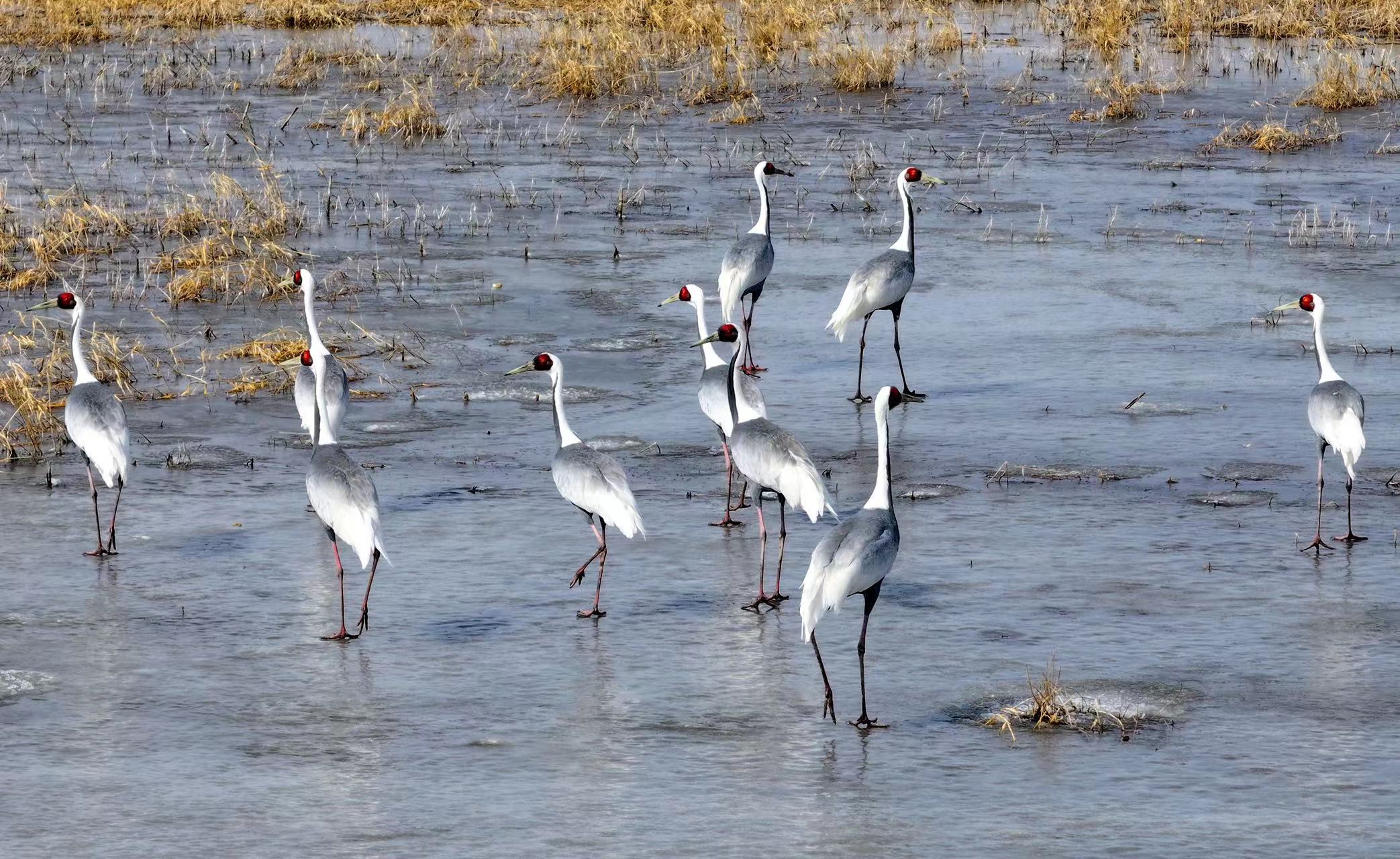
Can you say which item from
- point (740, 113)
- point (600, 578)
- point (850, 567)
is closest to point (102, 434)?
point (600, 578)

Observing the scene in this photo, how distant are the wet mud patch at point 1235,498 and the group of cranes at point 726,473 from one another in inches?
18.2

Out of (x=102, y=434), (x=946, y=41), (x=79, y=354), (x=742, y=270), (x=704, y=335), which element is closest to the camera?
(x=102, y=434)

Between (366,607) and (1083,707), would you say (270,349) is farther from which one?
(1083,707)

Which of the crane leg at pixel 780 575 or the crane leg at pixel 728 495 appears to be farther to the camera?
the crane leg at pixel 728 495

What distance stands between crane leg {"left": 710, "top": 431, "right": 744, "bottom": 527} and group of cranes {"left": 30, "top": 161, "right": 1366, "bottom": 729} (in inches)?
0.5

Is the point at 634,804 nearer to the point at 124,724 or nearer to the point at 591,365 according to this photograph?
the point at 124,724

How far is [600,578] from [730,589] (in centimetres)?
84

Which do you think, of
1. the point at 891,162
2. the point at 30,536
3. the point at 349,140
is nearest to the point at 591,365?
the point at 30,536

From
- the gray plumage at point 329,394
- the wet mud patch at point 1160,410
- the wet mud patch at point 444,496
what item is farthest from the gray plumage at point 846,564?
the wet mud patch at point 1160,410

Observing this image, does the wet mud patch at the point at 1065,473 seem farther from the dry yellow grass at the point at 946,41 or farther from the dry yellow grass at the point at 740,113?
the dry yellow grass at the point at 946,41

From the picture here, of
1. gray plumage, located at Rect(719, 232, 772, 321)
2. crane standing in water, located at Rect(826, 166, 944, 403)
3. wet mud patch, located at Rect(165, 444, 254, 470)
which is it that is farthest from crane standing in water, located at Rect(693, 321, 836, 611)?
gray plumage, located at Rect(719, 232, 772, 321)

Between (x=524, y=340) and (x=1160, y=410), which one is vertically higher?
(x=524, y=340)

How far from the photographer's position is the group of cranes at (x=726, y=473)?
8.01 metres

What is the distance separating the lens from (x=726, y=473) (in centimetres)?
1204
